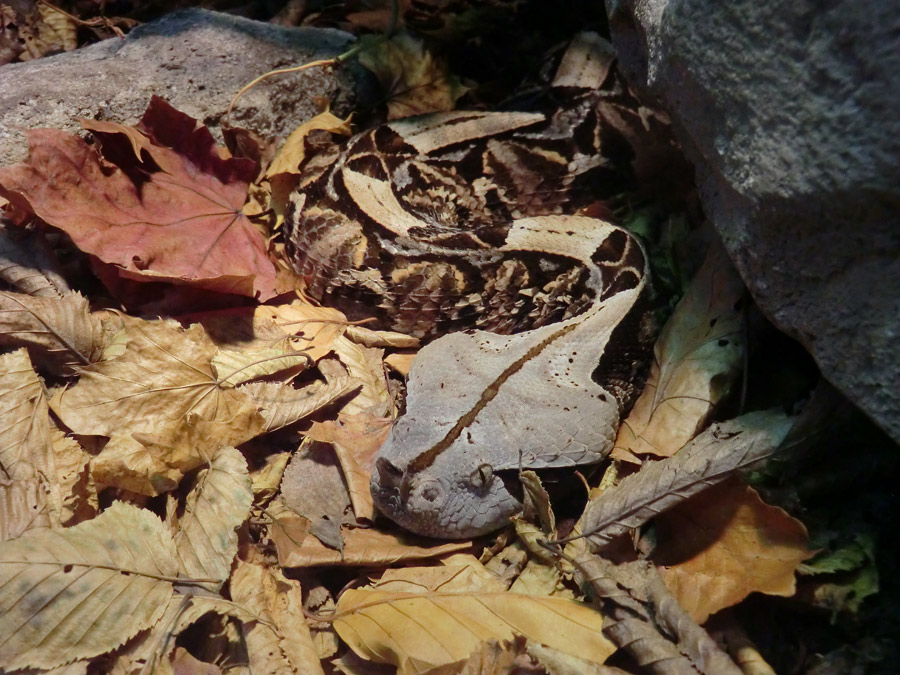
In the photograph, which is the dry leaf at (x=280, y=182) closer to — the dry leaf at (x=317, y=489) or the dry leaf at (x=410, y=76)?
the dry leaf at (x=410, y=76)

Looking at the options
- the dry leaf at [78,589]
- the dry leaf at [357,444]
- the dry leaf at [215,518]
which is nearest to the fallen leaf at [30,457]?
the dry leaf at [78,589]

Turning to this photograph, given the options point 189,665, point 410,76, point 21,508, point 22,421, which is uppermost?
point 410,76

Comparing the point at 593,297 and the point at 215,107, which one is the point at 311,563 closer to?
the point at 593,297

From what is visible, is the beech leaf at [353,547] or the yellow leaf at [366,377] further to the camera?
the yellow leaf at [366,377]

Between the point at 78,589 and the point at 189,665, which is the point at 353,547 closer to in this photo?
the point at 189,665

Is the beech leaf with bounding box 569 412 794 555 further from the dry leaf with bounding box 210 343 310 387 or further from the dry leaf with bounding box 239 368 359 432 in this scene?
the dry leaf with bounding box 210 343 310 387

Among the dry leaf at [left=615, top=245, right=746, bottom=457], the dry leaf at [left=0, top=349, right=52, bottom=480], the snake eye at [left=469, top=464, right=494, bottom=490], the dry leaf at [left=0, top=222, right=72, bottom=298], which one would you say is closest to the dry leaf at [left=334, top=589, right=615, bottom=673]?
the snake eye at [left=469, top=464, right=494, bottom=490]

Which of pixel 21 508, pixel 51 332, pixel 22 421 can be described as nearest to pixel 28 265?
pixel 51 332

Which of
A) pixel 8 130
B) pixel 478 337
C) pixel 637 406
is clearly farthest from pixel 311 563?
pixel 8 130
